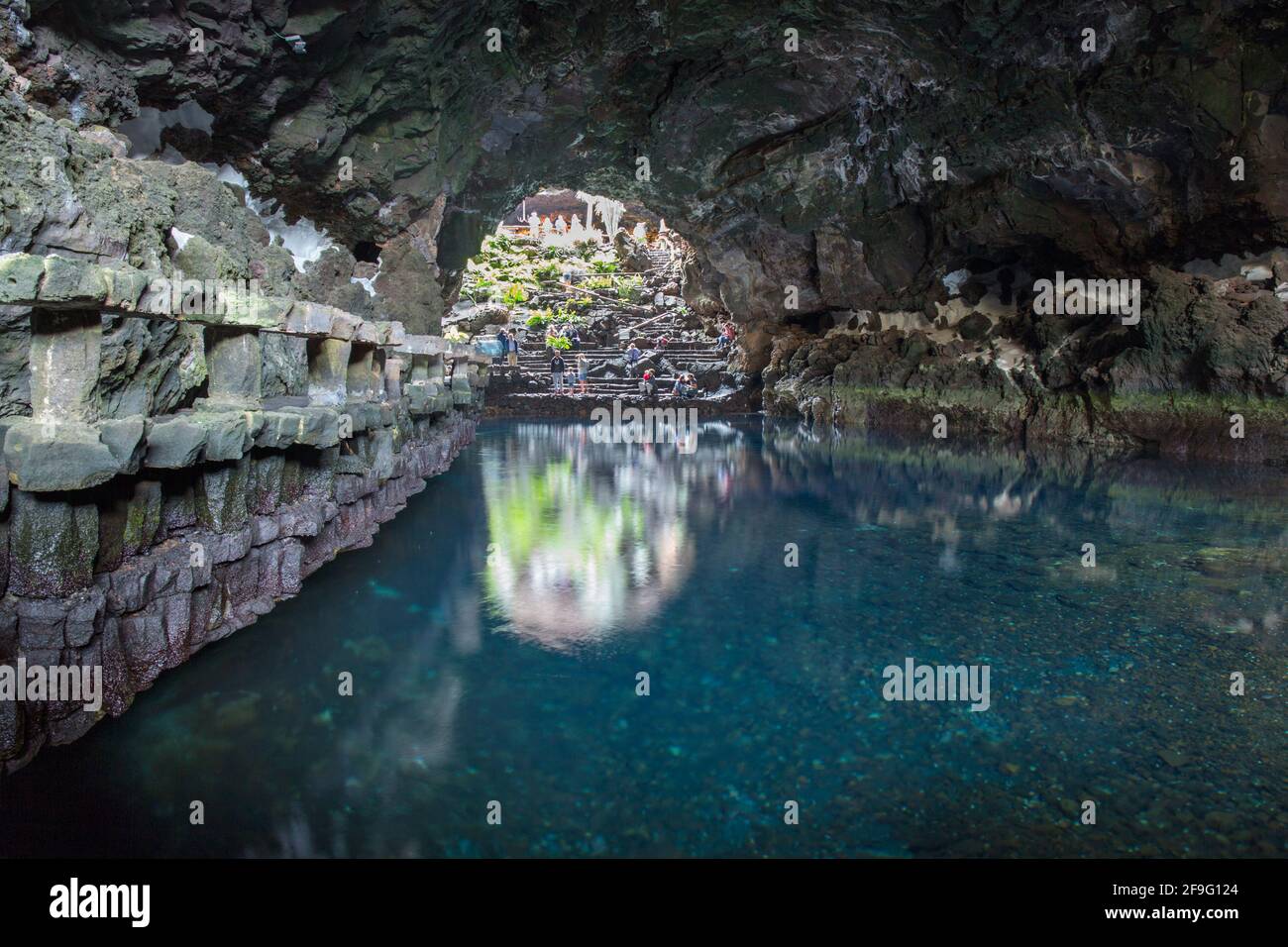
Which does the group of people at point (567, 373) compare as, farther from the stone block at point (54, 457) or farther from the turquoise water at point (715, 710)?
the stone block at point (54, 457)

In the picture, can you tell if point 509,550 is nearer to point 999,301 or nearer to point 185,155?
point 185,155

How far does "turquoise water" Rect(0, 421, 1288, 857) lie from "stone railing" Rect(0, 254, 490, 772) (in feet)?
0.87

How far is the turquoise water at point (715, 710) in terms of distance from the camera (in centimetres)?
314

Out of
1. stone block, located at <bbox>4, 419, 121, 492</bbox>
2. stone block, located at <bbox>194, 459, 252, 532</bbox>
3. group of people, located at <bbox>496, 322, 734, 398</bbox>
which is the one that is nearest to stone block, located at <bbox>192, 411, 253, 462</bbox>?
stone block, located at <bbox>194, 459, 252, 532</bbox>

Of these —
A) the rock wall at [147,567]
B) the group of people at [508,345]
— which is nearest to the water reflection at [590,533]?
the rock wall at [147,567]

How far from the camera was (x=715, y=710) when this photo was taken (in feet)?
13.9

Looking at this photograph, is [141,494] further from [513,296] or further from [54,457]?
[513,296]

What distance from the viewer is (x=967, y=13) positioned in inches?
465

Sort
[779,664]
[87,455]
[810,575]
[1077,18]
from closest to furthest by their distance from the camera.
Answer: [87,455] → [779,664] → [810,575] → [1077,18]

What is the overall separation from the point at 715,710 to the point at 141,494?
3.51m

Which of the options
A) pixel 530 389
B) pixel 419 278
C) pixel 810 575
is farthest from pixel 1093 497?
pixel 530 389

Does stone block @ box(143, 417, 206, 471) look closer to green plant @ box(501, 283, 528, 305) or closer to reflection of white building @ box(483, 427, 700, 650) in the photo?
reflection of white building @ box(483, 427, 700, 650)

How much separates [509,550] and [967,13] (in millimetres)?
11282

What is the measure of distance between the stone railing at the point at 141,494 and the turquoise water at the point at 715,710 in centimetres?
26
